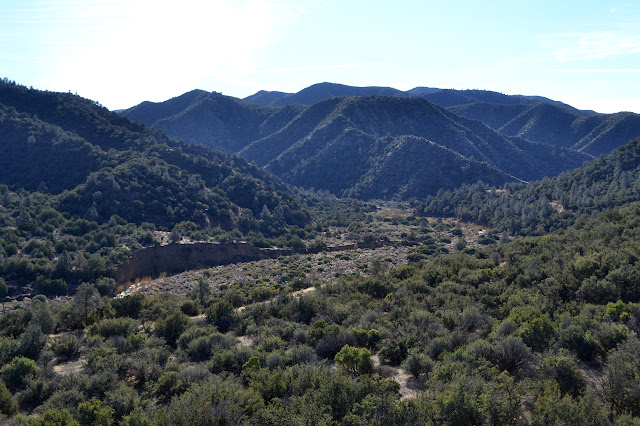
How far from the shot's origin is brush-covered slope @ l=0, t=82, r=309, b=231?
4759cm

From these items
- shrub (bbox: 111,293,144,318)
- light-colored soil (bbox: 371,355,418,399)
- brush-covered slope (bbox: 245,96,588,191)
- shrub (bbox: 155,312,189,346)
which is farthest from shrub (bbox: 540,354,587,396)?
brush-covered slope (bbox: 245,96,588,191)

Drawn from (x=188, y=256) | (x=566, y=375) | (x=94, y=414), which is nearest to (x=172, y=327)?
(x=94, y=414)

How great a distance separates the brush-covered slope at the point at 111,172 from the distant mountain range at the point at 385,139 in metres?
34.1

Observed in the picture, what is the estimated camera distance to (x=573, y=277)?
14773 millimetres

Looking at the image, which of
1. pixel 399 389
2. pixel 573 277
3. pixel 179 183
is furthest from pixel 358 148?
pixel 399 389

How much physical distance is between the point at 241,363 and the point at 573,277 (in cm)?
1228

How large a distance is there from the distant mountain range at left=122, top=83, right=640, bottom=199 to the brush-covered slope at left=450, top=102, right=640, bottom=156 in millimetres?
326

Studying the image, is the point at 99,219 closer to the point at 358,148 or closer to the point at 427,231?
the point at 427,231

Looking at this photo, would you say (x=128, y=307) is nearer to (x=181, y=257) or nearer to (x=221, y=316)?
(x=221, y=316)

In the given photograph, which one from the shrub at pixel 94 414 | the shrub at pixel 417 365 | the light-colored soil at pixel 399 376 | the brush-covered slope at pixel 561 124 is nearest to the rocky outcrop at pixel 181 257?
the shrub at pixel 94 414

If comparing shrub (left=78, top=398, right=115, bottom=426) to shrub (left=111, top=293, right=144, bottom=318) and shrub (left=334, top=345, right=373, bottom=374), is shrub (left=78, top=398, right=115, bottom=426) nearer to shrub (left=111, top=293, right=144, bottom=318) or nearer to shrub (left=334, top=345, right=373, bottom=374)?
shrub (left=334, top=345, right=373, bottom=374)

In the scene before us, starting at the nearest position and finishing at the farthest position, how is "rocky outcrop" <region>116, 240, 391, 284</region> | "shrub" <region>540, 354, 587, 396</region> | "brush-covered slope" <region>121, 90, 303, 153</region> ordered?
"shrub" <region>540, 354, 587, 396</region> < "rocky outcrop" <region>116, 240, 391, 284</region> < "brush-covered slope" <region>121, 90, 303, 153</region>

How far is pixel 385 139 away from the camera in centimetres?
9906

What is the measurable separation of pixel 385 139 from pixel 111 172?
66.1m
